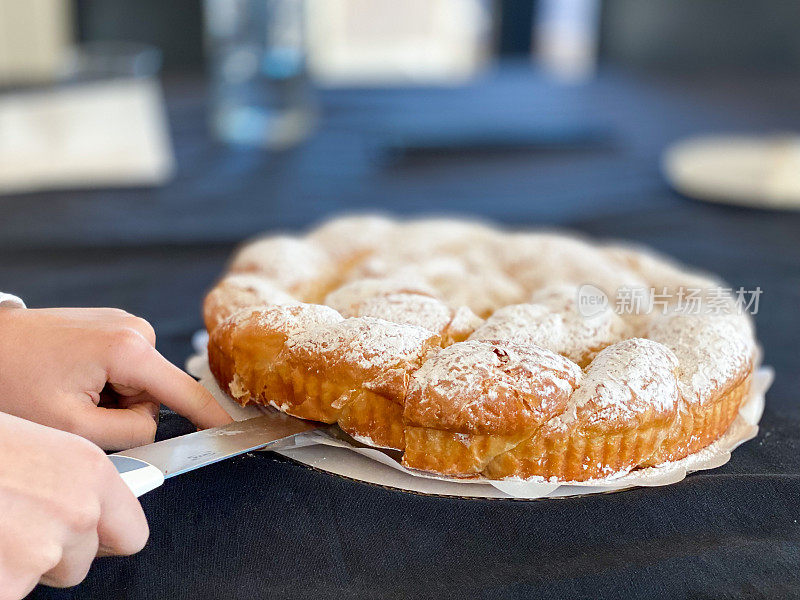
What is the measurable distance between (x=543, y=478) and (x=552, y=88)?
7.45ft

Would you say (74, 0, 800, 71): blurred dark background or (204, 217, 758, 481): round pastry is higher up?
(74, 0, 800, 71): blurred dark background

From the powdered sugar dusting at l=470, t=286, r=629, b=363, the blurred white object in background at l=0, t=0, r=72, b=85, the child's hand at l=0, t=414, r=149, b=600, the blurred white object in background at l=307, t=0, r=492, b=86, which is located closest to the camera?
the child's hand at l=0, t=414, r=149, b=600

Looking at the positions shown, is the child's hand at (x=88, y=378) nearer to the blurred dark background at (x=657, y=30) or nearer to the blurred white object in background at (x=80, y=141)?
the blurred white object in background at (x=80, y=141)

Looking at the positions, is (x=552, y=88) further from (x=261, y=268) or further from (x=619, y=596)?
(x=619, y=596)

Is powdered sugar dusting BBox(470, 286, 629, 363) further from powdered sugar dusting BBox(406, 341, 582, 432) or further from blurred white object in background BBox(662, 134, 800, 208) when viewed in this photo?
blurred white object in background BBox(662, 134, 800, 208)

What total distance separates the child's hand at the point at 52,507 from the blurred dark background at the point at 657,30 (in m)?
3.14

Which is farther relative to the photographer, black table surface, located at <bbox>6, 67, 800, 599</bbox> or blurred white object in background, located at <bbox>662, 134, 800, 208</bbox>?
blurred white object in background, located at <bbox>662, 134, 800, 208</bbox>

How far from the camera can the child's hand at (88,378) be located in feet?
2.04

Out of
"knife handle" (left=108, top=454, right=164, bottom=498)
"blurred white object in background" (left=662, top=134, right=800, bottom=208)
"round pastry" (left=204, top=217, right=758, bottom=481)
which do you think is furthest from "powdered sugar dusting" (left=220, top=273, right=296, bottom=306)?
"blurred white object in background" (left=662, top=134, right=800, bottom=208)

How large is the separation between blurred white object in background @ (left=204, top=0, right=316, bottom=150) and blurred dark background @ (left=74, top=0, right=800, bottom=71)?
158cm

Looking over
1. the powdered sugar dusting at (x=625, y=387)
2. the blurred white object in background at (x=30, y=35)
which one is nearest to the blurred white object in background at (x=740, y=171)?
the powdered sugar dusting at (x=625, y=387)

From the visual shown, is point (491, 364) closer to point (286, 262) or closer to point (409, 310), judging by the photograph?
point (409, 310)

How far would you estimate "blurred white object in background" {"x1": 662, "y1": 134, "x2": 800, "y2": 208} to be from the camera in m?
1.54

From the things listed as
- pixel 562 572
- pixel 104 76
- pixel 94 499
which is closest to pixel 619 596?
pixel 562 572
